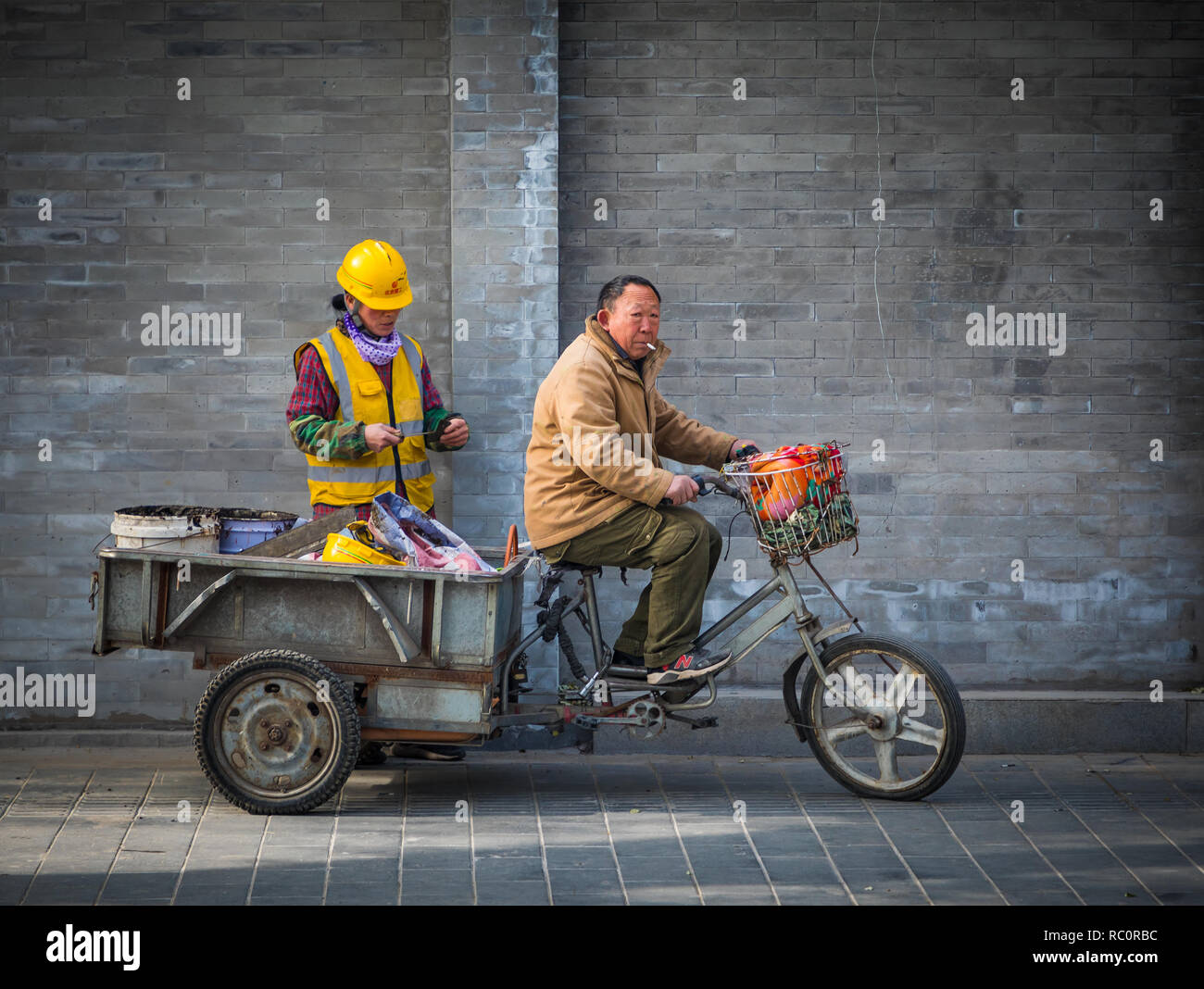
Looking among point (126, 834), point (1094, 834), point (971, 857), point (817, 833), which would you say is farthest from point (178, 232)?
point (1094, 834)

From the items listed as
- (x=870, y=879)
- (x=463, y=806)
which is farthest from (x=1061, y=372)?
(x=463, y=806)

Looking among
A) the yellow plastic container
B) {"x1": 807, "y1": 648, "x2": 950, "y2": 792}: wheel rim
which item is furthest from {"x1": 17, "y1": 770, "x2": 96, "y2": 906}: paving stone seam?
{"x1": 807, "y1": 648, "x2": 950, "y2": 792}: wheel rim

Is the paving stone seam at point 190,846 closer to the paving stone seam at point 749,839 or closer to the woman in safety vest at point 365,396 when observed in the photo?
the woman in safety vest at point 365,396

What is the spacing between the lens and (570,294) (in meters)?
7.86

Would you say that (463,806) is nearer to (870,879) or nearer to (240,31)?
(870,879)

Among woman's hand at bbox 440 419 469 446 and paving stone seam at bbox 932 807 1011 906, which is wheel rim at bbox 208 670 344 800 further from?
paving stone seam at bbox 932 807 1011 906

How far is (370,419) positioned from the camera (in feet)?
22.7

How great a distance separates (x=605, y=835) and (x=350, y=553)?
1614mm

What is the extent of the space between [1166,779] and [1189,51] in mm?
3838

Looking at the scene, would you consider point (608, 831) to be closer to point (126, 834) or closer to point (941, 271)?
point (126, 834)

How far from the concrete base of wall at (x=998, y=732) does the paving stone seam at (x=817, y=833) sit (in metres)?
0.32

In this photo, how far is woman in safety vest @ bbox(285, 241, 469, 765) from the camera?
6.85 m

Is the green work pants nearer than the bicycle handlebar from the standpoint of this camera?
No

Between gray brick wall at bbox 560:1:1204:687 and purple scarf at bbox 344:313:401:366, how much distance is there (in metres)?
1.22
